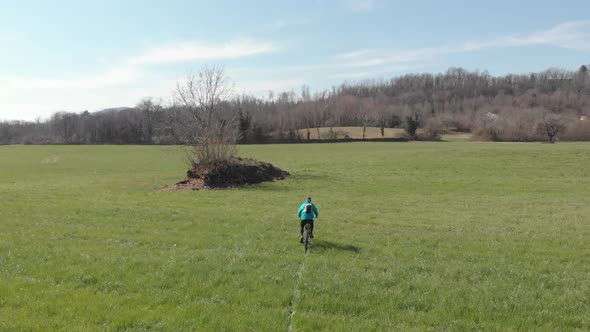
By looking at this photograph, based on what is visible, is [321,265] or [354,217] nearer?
[321,265]

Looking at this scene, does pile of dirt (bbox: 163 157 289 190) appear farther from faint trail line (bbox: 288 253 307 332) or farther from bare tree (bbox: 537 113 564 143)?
bare tree (bbox: 537 113 564 143)

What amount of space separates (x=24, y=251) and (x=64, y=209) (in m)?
8.11

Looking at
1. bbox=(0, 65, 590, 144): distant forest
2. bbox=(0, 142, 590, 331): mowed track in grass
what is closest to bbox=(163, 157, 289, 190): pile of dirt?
bbox=(0, 142, 590, 331): mowed track in grass

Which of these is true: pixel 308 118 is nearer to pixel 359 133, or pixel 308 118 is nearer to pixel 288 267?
pixel 359 133

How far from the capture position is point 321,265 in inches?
396

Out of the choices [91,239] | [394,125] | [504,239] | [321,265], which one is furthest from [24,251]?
[394,125]

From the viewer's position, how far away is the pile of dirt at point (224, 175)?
1277 inches

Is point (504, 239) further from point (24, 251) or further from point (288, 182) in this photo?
point (288, 182)

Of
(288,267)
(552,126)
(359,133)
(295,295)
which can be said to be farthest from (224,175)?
(359,133)

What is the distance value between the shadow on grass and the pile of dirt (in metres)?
20.4

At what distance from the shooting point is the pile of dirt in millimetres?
32438

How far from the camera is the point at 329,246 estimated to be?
39.8ft

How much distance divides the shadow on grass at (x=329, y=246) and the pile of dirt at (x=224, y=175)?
67.1 ft

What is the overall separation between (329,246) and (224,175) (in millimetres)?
22251
